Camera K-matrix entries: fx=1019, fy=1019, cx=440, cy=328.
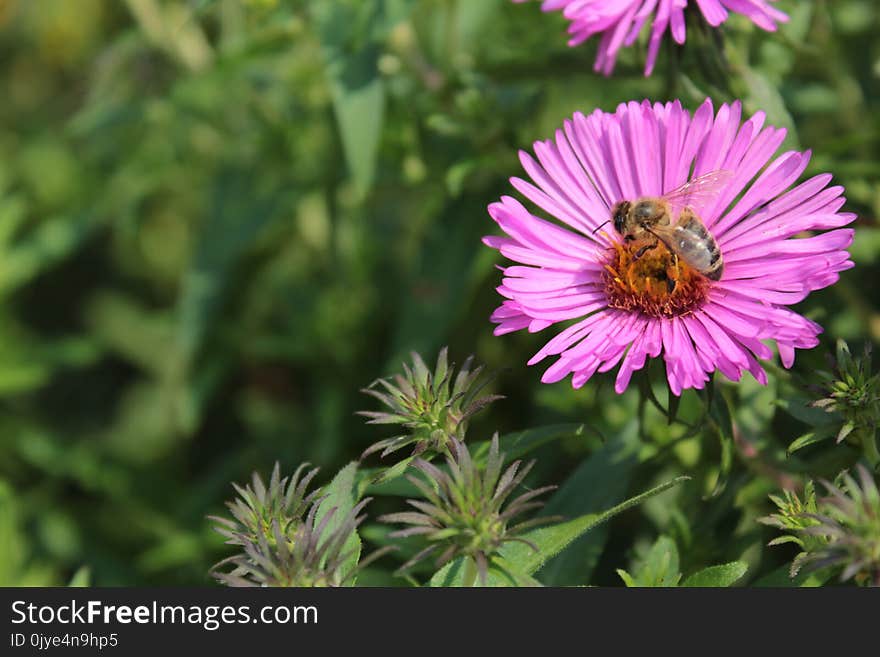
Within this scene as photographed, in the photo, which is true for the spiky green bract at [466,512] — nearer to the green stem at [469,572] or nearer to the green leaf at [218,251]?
the green stem at [469,572]

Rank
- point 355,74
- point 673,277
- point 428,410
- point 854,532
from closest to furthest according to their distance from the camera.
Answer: point 854,532 → point 428,410 → point 673,277 → point 355,74

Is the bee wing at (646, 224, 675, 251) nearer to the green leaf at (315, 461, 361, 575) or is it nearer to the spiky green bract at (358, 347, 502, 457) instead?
the spiky green bract at (358, 347, 502, 457)

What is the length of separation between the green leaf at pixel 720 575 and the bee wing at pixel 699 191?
0.50 m

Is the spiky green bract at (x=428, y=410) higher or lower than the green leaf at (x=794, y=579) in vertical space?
higher

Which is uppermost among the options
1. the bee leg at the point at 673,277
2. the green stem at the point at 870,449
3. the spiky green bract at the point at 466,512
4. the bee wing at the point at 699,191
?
the bee wing at the point at 699,191

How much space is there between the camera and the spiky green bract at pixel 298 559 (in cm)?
110

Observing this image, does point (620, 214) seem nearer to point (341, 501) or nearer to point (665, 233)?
point (665, 233)

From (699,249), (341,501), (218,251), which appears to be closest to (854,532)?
(699,249)

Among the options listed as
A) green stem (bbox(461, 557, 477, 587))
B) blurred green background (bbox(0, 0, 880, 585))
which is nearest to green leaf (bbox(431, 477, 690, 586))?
green stem (bbox(461, 557, 477, 587))

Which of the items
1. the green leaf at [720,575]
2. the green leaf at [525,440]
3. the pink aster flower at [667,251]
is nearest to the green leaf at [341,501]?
the green leaf at [525,440]

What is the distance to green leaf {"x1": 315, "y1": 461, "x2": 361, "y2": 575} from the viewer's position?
1226mm

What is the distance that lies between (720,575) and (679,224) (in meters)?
0.48

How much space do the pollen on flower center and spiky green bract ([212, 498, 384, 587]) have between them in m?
0.54

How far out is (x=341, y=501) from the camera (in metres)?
1.25
